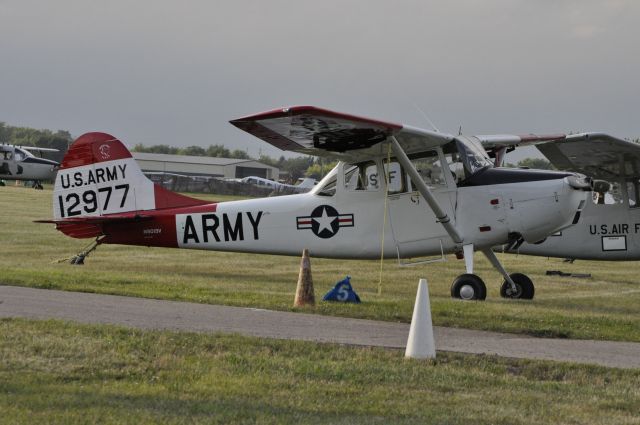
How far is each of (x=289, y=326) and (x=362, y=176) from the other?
18.0 feet

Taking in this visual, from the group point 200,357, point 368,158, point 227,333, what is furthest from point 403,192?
point 200,357

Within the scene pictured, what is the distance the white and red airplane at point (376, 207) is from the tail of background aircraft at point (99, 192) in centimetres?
3

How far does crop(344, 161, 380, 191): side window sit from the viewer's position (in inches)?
614

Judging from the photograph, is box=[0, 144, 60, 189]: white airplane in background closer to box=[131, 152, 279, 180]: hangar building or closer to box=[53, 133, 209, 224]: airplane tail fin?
box=[53, 133, 209, 224]: airplane tail fin

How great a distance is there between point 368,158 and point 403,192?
757 mm

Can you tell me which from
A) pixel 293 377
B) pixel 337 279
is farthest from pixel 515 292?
pixel 293 377

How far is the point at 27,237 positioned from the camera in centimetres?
2538

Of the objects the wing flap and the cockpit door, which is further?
the wing flap

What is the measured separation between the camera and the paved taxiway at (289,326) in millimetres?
9672

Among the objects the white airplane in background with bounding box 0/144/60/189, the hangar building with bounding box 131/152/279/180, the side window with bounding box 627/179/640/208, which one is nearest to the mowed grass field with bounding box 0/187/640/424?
the side window with bounding box 627/179/640/208

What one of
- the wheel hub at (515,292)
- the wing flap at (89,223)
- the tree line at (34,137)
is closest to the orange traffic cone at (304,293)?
the wheel hub at (515,292)

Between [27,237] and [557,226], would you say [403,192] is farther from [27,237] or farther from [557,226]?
[27,237]

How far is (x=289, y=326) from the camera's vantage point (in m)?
10.6

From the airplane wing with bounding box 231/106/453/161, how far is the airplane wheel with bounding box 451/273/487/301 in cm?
208
